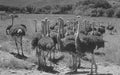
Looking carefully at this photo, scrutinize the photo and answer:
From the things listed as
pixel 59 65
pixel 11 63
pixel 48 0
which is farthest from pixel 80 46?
pixel 48 0

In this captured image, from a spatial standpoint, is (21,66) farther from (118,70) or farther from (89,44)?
(118,70)

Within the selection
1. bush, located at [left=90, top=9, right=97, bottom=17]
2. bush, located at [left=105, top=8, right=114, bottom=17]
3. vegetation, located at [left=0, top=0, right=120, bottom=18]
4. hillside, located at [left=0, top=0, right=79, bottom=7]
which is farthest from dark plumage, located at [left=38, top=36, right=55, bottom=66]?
hillside, located at [left=0, top=0, right=79, bottom=7]

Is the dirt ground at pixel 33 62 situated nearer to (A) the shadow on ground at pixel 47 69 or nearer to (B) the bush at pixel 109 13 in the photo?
(A) the shadow on ground at pixel 47 69

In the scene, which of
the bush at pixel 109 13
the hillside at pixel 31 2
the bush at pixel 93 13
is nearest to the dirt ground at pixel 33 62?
the bush at pixel 109 13

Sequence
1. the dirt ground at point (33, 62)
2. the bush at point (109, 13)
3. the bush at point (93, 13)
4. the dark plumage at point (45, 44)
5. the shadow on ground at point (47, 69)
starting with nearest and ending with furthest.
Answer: the dark plumage at point (45, 44) → the dirt ground at point (33, 62) → the shadow on ground at point (47, 69) → the bush at point (109, 13) → the bush at point (93, 13)

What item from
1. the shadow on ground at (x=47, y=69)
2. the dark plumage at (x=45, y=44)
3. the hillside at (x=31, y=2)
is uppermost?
the dark plumage at (x=45, y=44)

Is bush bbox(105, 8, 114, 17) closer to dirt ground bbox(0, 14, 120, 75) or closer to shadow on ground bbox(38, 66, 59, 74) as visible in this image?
dirt ground bbox(0, 14, 120, 75)

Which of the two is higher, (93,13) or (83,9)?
(83,9)

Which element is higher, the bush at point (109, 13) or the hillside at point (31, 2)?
the hillside at point (31, 2)

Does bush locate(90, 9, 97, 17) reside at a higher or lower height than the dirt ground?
lower

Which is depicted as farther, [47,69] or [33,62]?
[33,62]

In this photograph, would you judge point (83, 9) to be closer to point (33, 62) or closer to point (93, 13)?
point (93, 13)

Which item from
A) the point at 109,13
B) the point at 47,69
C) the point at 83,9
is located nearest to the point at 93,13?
the point at 109,13

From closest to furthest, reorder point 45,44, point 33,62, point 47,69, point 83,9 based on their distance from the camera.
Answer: point 45,44 → point 47,69 → point 33,62 → point 83,9
